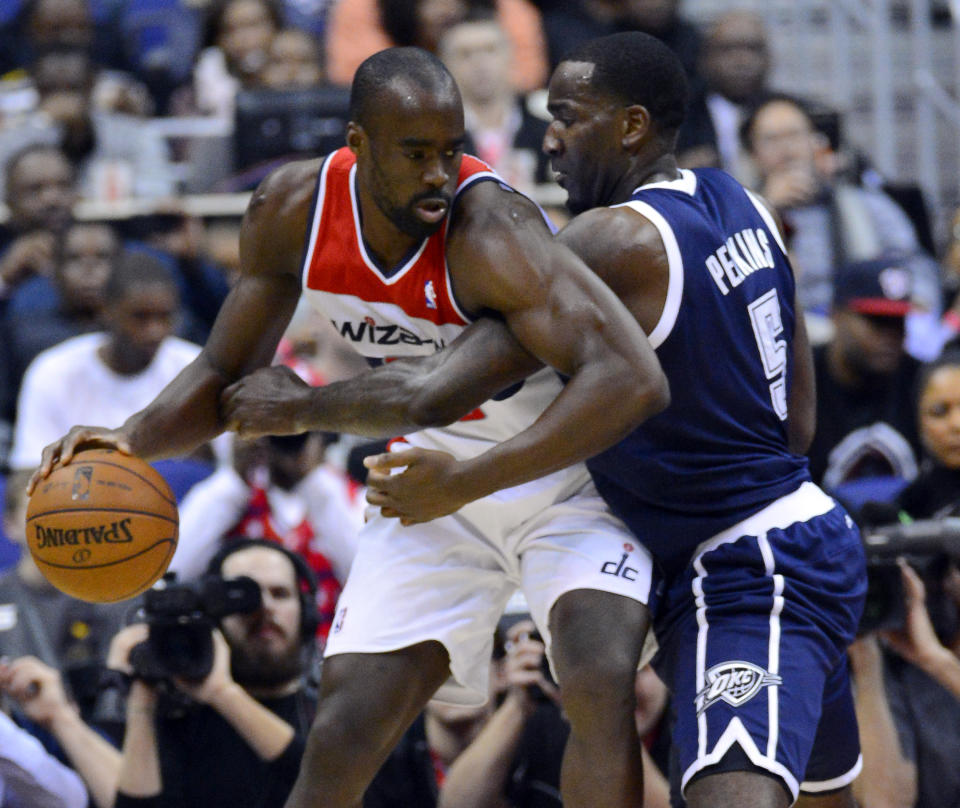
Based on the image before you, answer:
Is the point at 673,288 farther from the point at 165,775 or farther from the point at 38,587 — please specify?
the point at 38,587

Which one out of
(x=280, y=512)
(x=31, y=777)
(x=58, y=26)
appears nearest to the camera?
(x=31, y=777)

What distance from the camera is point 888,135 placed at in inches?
354

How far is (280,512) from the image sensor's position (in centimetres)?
587

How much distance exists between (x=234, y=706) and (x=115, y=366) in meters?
2.32

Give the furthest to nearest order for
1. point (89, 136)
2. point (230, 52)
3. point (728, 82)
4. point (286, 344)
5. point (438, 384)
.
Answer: point (230, 52) → point (89, 136) → point (728, 82) → point (286, 344) → point (438, 384)

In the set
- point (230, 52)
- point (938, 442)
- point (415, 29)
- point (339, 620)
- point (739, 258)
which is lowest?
point (938, 442)

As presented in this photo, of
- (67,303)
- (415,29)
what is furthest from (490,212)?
(415,29)

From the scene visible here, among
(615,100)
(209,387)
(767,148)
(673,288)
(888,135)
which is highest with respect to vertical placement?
(615,100)

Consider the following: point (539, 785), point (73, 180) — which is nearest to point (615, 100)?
point (539, 785)

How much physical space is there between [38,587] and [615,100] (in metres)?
3.15

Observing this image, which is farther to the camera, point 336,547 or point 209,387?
point 336,547

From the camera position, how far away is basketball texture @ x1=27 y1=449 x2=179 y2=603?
3.56 metres

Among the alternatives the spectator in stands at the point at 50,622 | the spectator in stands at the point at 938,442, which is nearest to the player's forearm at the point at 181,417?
the spectator in stands at the point at 50,622

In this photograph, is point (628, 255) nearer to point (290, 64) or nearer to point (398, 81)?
point (398, 81)
